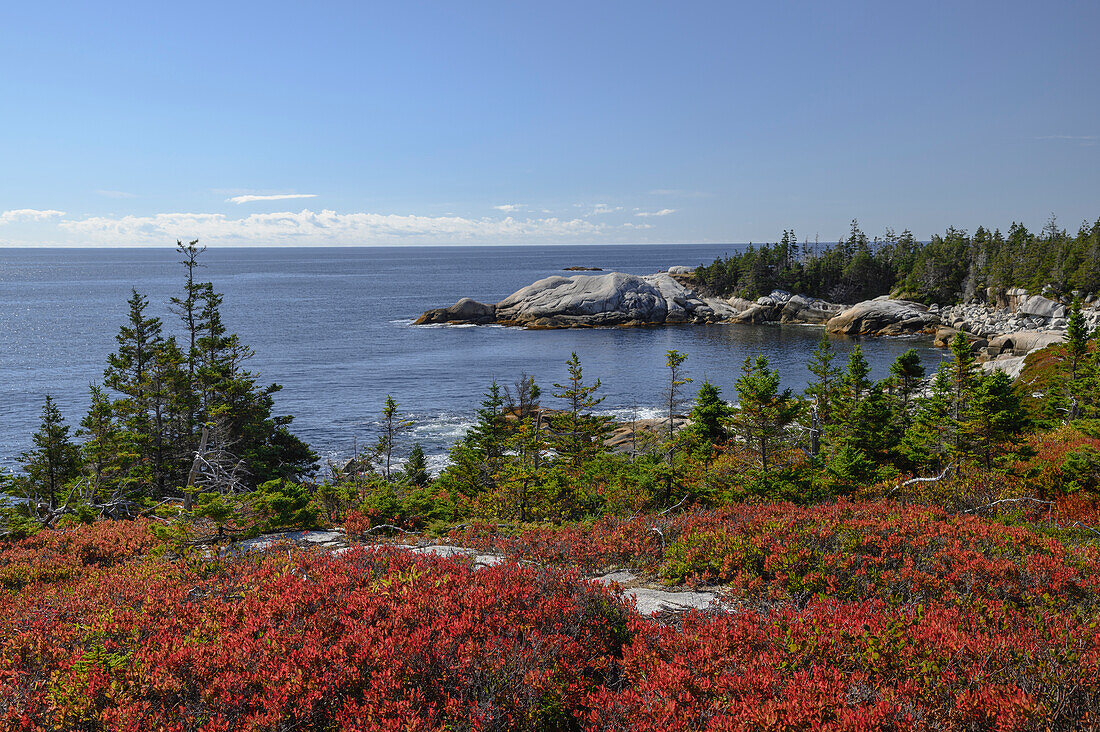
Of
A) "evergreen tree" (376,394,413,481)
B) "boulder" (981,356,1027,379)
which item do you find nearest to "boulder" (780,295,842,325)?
"boulder" (981,356,1027,379)

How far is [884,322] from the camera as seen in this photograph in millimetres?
81250

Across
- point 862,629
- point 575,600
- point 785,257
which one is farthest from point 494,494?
point 785,257

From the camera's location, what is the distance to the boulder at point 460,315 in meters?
89.0

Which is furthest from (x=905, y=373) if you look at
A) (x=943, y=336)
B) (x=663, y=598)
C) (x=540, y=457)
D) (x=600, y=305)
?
(x=600, y=305)

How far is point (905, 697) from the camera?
363cm

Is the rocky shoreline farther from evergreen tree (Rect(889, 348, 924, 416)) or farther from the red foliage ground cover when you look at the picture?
the red foliage ground cover

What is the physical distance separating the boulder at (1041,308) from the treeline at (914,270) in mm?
6157

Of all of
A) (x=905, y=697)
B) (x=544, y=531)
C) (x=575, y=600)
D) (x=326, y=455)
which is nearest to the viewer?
(x=905, y=697)

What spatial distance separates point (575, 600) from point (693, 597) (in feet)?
6.60

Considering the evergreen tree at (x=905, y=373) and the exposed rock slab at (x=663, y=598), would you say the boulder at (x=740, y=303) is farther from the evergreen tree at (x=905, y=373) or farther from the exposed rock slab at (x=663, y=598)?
the exposed rock slab at (x=663, y=598)

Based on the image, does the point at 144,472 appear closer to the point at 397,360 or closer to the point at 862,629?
the point at 862,629

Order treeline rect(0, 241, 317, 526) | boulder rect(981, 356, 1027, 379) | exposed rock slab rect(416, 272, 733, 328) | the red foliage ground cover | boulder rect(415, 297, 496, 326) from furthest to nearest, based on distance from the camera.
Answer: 1. exposed rock slab rect(416, 272, 733, 328)
2. boulder rect(415, 297, 496, 326)
3. boulder rect(981, 356, 1027, 379)
4. treeline rect(0, 241, 317, 526)
5. the red foliage ground cover

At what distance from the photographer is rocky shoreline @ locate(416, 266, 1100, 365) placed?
78.1 m

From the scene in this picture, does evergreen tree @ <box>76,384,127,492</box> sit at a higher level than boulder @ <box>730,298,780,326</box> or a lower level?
lower
